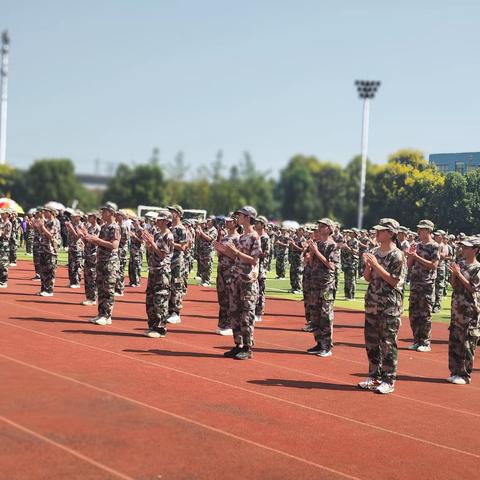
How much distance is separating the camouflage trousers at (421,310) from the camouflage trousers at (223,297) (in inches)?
135

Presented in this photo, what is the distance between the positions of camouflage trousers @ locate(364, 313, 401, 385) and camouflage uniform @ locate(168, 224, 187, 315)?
17.9 feet

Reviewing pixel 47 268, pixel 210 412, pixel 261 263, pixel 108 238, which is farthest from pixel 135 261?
pixel 210 412

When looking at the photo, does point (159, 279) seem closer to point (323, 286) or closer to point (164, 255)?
point (164, 255)

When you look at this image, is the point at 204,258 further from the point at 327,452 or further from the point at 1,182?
the point at 1,182

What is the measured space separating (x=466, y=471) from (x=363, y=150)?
50015mm

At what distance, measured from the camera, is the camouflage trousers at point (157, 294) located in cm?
1303

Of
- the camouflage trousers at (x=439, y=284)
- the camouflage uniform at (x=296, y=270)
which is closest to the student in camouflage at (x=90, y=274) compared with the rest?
the camouflage uniform at (x=296, y=270)

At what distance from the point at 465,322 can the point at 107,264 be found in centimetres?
655

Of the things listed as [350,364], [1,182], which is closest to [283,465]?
[350,364]

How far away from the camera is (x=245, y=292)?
11.6 metres

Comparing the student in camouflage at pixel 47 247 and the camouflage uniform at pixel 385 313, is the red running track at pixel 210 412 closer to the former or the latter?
the camouflage uniform at pixel 385 313

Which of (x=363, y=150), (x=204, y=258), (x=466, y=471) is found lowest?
(x=466, y=471)

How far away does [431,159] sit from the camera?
2425 cm

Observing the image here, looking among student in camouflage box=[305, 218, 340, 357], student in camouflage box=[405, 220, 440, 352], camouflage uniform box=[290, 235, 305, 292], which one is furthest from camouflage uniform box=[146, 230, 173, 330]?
camouflage uniform box=[290, 235, 305, 292]
